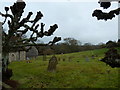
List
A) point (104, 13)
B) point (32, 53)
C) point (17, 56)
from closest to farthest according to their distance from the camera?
point (104, 13) < point (17, 56) < point (32, 53)

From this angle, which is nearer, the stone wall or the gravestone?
the gravestone

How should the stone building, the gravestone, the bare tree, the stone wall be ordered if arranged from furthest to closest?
the stone building
the stone wall
the bare tree
the gravestone

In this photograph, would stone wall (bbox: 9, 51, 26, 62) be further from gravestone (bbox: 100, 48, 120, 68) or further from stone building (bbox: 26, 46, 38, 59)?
gravestone (bbox: 100, 48, 120, 68)

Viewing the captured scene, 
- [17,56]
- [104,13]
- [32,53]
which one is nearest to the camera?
[104,13]

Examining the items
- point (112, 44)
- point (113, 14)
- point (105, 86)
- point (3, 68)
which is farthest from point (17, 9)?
point (105, 86)

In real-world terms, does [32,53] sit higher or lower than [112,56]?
lower

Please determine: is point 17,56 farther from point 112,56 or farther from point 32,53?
point 112,56

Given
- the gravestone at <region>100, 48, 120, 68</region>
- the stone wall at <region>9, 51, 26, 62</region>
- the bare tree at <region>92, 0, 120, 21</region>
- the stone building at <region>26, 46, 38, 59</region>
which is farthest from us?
the stone building at <region>26, 46, 38, 59</region>

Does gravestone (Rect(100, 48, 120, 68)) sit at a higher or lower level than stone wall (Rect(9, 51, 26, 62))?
higher

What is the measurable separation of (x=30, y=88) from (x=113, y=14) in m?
14.7

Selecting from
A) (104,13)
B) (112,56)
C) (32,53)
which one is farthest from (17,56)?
(112,56)

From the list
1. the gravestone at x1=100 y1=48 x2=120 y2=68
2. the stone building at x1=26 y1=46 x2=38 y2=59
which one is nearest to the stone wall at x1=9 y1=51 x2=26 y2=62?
the stone building at x1=26 y1=46 x2=38 y2=59

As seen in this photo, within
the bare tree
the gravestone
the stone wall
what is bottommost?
the stone wall

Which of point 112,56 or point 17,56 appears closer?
point 112,56
